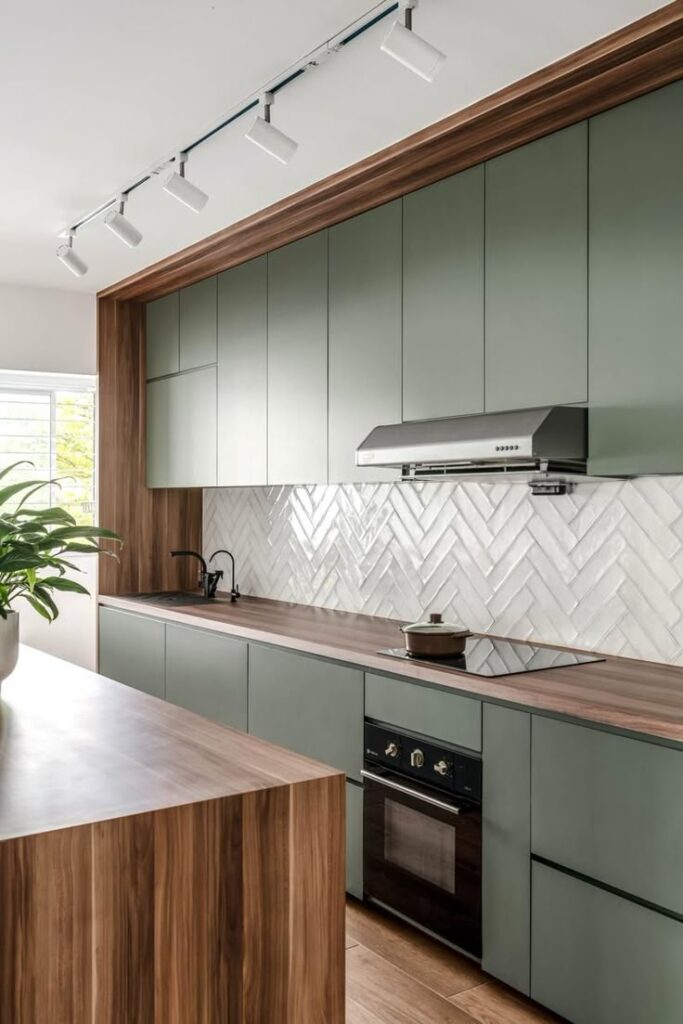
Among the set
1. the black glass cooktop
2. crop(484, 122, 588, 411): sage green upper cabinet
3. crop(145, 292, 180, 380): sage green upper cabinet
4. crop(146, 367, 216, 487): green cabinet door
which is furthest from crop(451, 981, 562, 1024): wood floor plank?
crop(145, 292, 180, 380): sage green upper cabinet

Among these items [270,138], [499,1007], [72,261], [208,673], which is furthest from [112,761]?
[72,261]

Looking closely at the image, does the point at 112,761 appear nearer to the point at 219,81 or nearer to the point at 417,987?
the point at 417,987

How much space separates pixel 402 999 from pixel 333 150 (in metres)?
2.58

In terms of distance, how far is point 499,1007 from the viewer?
8.21 ft

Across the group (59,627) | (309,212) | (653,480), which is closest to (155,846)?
(653,480)

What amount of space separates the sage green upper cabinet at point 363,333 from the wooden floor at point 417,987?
1560mm

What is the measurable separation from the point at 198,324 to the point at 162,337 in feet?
1.43

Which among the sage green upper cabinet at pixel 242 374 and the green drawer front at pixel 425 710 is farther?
the sage green upper cabinet at pixel 242 374

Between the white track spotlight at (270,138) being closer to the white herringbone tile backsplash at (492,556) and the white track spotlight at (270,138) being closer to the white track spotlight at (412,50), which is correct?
the white track spotlight at (412,50)

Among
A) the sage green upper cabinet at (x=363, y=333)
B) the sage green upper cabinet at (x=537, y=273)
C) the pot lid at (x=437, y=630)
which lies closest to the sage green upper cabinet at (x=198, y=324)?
the sage green upper cabinet at (x=363, y=333)

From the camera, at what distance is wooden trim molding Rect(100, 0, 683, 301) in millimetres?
2289

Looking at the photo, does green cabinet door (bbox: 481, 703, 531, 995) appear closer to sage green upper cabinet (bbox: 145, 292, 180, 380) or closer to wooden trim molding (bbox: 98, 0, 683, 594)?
wooden trim molding (bbox: 98, 0, 683, 594)

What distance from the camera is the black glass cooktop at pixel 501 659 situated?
2.73m

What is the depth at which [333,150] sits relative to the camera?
310 cm
